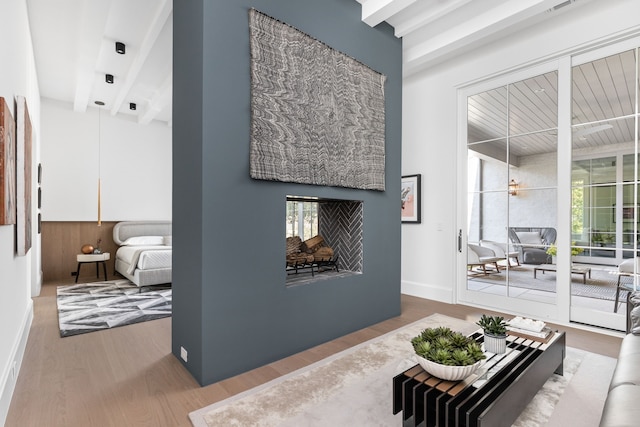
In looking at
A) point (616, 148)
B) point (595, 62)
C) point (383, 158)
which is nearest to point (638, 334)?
point (616, 148)

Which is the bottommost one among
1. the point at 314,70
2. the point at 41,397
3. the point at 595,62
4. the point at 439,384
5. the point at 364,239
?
the point at 41,397

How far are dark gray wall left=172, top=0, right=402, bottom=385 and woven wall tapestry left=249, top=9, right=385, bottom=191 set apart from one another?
0.09 metres

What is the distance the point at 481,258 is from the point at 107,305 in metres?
4.56

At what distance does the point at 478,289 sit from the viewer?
13.0 ft

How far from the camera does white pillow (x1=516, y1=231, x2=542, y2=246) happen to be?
11.6ft

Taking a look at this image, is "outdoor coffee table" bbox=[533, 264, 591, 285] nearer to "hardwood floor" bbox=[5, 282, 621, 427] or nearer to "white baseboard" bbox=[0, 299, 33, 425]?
"hardwood floor" bbox=[5, 282, 621, 427]

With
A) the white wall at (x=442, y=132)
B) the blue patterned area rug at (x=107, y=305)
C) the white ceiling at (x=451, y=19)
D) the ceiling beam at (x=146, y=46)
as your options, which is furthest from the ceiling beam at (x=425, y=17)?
the blue patterned area rug at (x=107, y=305)

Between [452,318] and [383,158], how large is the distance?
1.85 metres

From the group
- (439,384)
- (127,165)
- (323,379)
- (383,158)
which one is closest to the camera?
(439,384)

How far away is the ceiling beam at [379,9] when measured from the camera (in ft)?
9.50

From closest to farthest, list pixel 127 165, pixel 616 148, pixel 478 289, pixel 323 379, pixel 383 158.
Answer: pixel 323 379 < pixel 616 148 < pixel 383 158 < pixel 478 289 < pixel 127 165

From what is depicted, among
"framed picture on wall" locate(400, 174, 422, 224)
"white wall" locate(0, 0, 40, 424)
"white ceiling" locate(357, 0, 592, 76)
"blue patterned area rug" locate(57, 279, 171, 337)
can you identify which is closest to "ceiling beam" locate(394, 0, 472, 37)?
"white ceiling" locate(357, 0, 592, 76)

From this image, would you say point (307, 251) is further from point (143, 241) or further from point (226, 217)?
point (143, 241)

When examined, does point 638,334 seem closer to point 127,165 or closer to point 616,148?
point 616,148
